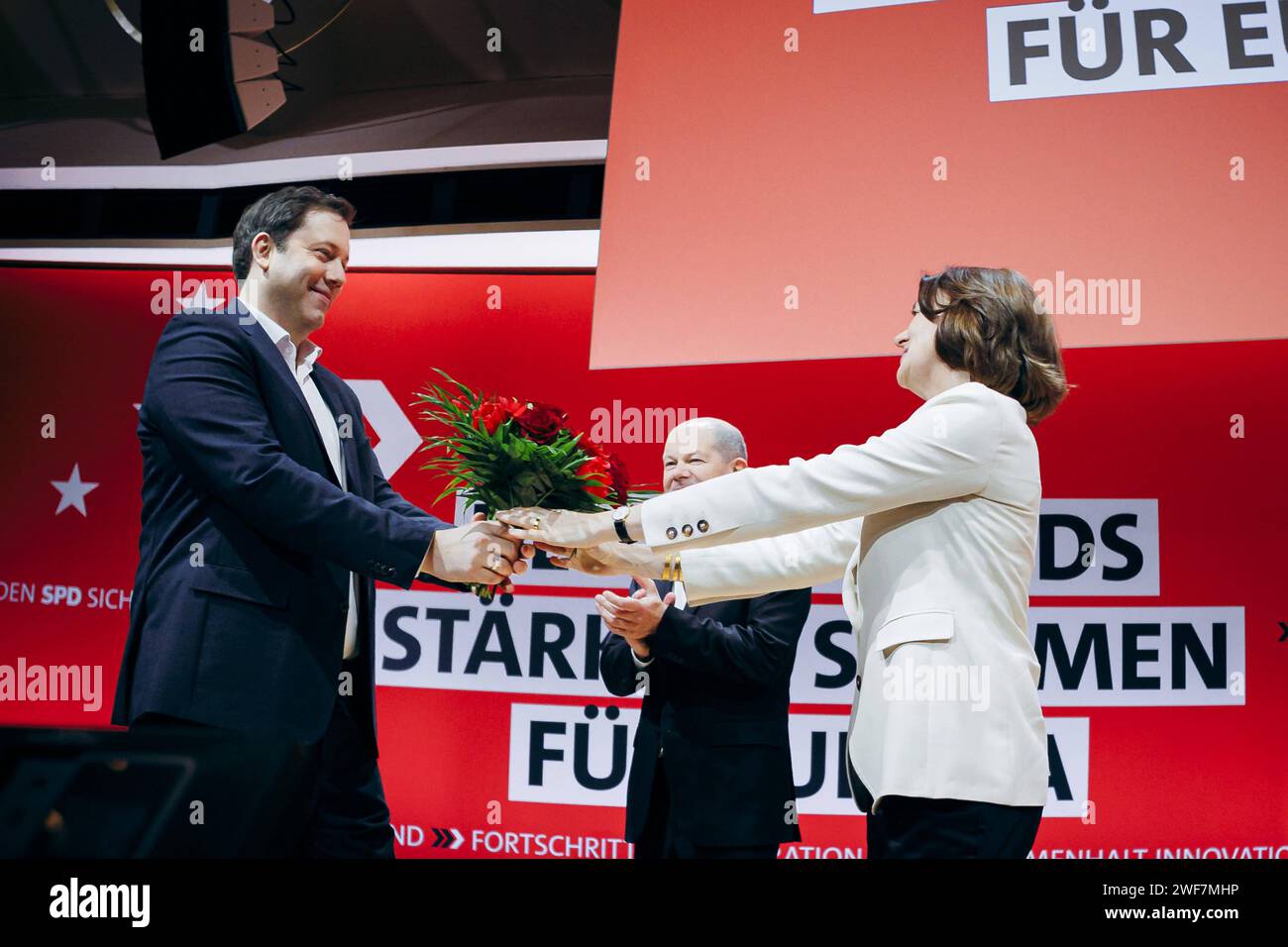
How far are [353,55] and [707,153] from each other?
2.04m

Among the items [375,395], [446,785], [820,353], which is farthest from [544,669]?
[820,353]

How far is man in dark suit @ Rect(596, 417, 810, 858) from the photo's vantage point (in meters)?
2.94

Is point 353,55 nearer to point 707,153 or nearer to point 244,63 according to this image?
point 244,63

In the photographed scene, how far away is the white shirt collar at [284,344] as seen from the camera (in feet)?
8.77

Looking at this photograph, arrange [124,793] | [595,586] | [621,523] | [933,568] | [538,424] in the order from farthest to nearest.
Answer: [595,586], [538,424], [621,523], [933,568], [124,793]

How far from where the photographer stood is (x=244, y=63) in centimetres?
462

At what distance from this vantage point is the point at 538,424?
2641mm

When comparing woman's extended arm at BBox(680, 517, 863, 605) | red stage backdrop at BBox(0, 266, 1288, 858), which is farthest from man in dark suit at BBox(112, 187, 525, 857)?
red stage backdrop at BBox(0, 266, 1288, 858)

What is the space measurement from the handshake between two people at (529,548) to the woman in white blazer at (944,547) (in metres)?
0.15

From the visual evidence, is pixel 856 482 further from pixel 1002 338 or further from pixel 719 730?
pixel 719 730

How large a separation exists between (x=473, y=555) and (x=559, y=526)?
25 cm

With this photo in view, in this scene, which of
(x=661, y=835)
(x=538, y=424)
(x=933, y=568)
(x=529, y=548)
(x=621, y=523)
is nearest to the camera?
(x=933, y=568)

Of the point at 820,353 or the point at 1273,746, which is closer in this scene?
the point at 820,353

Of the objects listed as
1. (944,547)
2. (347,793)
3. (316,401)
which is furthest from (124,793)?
(944,547)
